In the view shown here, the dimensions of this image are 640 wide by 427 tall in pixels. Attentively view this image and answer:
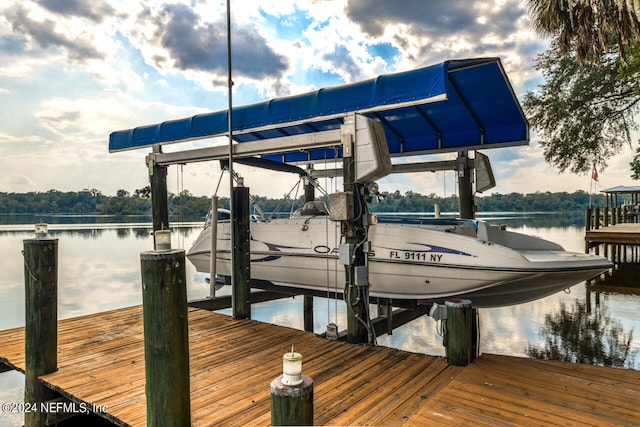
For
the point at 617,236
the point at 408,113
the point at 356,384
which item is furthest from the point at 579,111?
the point at 356,384

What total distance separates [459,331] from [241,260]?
3.29 m

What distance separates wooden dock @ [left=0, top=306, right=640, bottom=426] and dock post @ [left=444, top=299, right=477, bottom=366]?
0.33 feet

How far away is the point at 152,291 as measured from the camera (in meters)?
2.55

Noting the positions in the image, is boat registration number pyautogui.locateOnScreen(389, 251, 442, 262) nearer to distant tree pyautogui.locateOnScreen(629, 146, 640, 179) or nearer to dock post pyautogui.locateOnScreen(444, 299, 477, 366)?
dock post pyautogui.locateOnScreen(444, 299, 477, 366)

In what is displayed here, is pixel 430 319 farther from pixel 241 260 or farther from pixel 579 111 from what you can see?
pixel 579 111

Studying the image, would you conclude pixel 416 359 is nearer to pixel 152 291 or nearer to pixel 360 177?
pixel 360 177

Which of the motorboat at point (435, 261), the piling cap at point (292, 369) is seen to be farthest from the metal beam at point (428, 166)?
the piling cap at point (292, 369)

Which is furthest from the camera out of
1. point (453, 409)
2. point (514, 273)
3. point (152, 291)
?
point (514, 273)

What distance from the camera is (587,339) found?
31.5ft

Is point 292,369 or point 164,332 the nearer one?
point 292,369

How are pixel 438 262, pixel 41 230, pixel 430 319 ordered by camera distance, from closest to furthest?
pixel 41 230, pixel 438 262, pixel 430 319

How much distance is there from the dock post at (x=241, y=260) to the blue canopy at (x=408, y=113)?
1.45 metres

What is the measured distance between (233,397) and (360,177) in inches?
104

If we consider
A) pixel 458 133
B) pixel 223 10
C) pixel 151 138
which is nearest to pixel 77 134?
pixel 151 138
